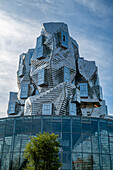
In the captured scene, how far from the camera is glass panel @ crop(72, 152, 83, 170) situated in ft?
81.8

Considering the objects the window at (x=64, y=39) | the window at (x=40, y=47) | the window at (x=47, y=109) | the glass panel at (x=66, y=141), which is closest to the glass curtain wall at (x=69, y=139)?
the glass panel at (x=66, y=141)

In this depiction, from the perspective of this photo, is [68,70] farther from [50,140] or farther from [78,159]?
[50,140]

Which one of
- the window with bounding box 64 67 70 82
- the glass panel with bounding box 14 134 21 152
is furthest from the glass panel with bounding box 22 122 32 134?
the window with bounding box 64 67 70 82

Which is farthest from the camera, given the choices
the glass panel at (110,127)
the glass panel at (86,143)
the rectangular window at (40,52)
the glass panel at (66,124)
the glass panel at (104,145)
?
the rectangular window at (40,52)

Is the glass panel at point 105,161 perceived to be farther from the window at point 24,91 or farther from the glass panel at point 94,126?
the window at point 24,91

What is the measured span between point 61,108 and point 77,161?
60.7 feet

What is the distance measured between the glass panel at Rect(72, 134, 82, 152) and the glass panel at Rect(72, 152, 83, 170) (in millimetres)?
573

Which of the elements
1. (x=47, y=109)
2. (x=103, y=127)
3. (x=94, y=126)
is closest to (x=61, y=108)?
(x=47, y=109)

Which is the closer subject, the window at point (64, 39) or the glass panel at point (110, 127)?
the glass panel at point (110, 127)

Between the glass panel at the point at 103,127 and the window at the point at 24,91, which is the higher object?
the window at the point at 24,91

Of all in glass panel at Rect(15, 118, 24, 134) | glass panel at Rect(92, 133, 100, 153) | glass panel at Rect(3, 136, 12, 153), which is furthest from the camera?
glass panel at Rect(15, 118, 24, 134)

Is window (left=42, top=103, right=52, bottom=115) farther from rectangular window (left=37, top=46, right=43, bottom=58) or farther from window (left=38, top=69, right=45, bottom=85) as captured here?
rectangular window (left=37, top=46, right=43, bottom=58)

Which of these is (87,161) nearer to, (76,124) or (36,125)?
(76,124)

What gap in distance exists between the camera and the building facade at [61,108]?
25.9m
